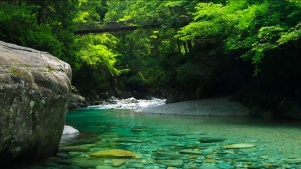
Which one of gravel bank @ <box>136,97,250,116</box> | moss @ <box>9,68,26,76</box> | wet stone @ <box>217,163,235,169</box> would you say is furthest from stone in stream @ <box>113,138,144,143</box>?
gravel bank @ <box>136,97,250,116</box>

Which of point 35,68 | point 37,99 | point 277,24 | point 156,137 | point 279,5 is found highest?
point 279,5

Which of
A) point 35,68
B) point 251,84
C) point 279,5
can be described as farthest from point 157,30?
point 35,68

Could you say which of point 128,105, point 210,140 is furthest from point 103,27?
point 210,140

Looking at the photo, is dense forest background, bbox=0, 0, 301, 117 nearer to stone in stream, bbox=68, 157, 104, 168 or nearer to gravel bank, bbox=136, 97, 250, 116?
gravel bank, bbox=136, 97, 250, 116

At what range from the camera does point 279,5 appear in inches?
507

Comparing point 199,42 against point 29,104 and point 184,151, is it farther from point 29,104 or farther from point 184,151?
point 29,104

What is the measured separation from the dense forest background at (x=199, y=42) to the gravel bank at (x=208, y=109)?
0.71 metres

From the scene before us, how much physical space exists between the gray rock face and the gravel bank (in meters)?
12.1

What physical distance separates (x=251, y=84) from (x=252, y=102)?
1967 mm

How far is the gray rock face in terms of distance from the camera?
472 cm

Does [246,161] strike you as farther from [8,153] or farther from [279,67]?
[279,67]

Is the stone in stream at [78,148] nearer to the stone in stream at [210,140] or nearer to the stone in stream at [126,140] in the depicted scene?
the stone in stream at [126,140]

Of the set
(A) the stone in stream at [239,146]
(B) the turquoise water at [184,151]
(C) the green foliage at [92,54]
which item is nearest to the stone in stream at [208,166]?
(B) the turquoise water at [184,151]

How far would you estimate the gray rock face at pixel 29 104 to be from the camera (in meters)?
4.72
